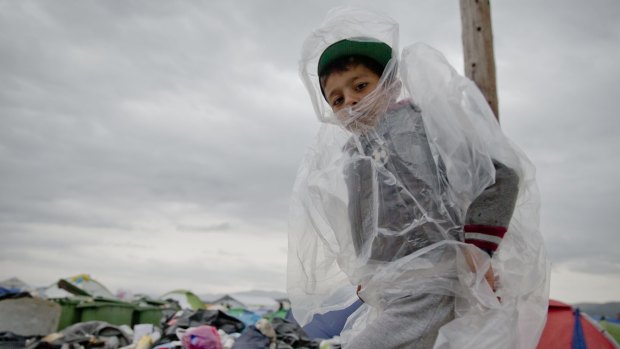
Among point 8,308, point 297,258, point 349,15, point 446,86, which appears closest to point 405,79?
point 446,86

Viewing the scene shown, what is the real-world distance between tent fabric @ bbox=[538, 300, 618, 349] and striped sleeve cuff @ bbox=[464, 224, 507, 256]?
2.03 meters

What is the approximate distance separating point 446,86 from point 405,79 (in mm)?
116

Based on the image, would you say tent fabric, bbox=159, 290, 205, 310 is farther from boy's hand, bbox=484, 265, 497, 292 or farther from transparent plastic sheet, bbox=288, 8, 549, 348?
boy's hand, bbox=484, 265, 497, 292

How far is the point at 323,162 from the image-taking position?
129 centimetres

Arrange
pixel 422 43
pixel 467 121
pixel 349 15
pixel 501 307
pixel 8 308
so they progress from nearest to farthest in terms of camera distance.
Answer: pixel 501 307 < pixel 467 121 < pixel 422 43 < pixel 349 15 < pixel 8 308

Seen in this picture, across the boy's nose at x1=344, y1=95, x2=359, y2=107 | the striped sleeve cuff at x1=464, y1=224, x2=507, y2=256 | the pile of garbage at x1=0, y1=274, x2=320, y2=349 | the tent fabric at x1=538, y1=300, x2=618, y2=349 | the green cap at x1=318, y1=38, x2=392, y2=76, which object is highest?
the green cap at x1=318, y1=38, x2=392, y2=76

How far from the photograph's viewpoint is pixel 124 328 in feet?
15.5

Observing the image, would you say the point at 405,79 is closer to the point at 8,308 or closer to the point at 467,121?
the point at 467,121

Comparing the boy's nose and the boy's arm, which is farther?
the boy's nose

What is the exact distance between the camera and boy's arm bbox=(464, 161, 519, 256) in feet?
3.12

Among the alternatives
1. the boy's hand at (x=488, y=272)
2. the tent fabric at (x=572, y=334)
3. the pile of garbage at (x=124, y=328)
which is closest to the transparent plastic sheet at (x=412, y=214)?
the boy's hand at (x=488, y=272)

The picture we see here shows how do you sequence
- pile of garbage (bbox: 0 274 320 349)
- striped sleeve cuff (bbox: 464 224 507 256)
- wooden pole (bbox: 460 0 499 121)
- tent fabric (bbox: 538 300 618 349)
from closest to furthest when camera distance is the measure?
striped sleeve cuff (bbox: 464 224 507 256) → tent fabric (bbox: 538 300 618 349) → wooden pole (bbox: 460 0 499 121) → pile of garbage (bbox: 0 274 320 349)

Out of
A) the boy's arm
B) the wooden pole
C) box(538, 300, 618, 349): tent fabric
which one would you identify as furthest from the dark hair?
box(538, 300, 618, 349): tent fabric

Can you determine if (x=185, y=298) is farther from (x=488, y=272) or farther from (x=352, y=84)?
(x=488, y=272)
